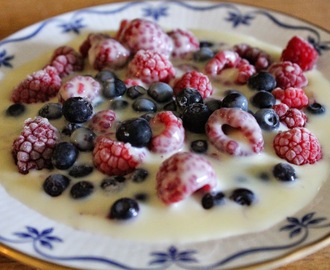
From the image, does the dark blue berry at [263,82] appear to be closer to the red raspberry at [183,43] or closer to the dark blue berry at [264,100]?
A: the dark blue berry at [264,100]

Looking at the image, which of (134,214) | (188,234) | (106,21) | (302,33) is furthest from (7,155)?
(302,33)

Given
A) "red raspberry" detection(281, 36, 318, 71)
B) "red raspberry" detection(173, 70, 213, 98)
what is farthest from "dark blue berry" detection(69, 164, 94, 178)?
"red raspberry" detection(281, 36, 318, 71)

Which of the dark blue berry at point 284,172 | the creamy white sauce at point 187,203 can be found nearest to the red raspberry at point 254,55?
the creamy white sauce at point 187,203

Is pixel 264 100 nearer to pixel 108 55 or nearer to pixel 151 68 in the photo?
pixel 151 68

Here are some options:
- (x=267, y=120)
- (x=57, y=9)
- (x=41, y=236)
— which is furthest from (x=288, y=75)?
(x=57, y=9)

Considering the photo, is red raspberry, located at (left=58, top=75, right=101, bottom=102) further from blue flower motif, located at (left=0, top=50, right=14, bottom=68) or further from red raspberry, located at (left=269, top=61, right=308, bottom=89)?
red raspberry, located at (left=269, top=61, right=308, bottom=89)

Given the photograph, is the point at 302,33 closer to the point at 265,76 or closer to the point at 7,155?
the point at 265,76
